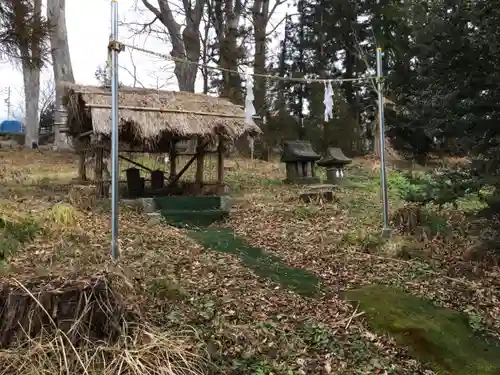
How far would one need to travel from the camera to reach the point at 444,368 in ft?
10.8

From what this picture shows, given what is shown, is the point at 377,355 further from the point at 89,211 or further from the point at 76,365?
the point at 89,211

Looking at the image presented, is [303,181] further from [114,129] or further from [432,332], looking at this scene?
[432,332]

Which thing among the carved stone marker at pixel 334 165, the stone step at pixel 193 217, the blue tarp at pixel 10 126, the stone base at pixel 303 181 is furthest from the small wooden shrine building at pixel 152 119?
the blue tarp at pixel 10 126

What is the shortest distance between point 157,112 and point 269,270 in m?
5.00

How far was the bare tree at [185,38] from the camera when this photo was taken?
1764cm

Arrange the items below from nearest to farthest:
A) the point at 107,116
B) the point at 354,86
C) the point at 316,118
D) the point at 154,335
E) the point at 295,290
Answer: the point at 154,335, the point at 295,290, the point at 107,116, the point at 316,118, the point at 354,86

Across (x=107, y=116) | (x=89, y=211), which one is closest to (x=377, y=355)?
(x=89, y=211)

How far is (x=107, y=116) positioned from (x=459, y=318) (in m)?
6.86

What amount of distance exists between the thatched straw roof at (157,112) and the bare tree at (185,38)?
25.2 ft

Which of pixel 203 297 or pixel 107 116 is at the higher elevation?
pixel 107 116

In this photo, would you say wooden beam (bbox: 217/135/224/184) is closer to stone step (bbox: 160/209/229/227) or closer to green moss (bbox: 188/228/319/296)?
stone step (bbox: 160/209/229/227)

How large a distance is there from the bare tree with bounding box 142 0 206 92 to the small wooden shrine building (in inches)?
292

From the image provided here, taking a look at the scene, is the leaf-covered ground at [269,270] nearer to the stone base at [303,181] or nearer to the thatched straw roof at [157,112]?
the thatched straw roof at [157,112]

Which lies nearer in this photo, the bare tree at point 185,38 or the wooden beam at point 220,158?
the wooden beam at point 220,158
